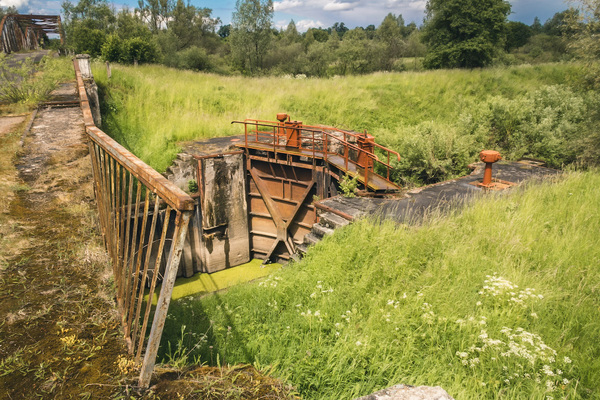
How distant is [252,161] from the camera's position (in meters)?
12.7

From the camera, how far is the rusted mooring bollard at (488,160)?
320 inches

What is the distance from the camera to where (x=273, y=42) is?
43.7m

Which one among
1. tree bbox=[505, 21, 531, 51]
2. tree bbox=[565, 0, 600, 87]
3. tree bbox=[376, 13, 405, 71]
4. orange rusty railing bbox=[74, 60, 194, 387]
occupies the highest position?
tree bbox=[505, 21, 531, 51]

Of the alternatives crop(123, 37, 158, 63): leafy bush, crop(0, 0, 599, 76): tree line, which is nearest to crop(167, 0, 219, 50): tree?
crop(0, 0, 599, 76): tree line

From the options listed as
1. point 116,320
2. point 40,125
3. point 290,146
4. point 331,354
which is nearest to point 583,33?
point 290,146

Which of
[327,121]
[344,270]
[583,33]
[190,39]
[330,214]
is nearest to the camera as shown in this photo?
[344,270]

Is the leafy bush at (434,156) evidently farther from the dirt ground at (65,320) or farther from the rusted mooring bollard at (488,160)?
the dirt ground at (65,320)

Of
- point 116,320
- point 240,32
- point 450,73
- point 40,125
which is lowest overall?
point 116,320

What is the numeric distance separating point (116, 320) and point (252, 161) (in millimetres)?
10352

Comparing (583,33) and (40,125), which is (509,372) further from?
(583,33)

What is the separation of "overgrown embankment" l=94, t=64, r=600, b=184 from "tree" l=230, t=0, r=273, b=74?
20.6 meters

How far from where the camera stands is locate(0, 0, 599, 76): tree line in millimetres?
24359

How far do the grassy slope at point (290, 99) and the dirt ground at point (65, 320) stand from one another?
884 centimetres

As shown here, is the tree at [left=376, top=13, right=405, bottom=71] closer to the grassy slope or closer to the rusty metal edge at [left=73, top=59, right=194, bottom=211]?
the grassy slope
